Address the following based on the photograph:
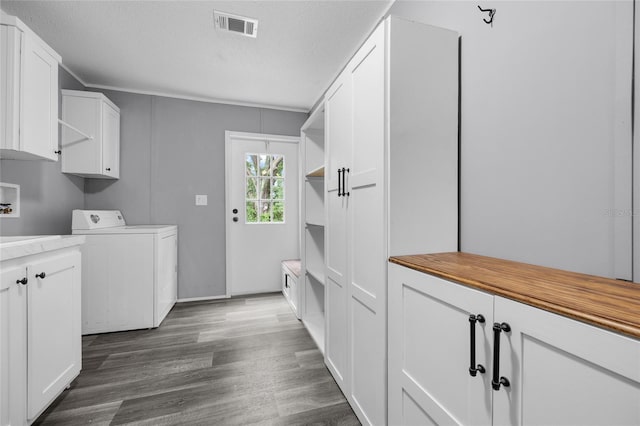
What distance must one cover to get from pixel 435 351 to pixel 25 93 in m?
2.59

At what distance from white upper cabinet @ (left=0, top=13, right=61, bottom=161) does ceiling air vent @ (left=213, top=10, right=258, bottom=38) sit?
1.12 metres

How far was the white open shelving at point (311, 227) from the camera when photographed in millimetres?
2592

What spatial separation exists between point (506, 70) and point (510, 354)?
104 cm

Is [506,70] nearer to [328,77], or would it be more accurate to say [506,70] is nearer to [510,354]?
[510,354]

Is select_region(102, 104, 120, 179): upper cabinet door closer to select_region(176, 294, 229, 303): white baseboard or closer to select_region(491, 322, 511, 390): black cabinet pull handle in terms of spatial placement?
select_region(176, 294, 229, 303): white baseboard

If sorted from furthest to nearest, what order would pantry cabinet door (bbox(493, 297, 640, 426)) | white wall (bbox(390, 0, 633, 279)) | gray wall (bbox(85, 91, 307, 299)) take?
1. gray wall (bbox(85, 91, 307, 299))
2. white wall (bbox(390, 0, 633, 279))
3. pantry cabinet door (bbox(493, 297, 640, 426))

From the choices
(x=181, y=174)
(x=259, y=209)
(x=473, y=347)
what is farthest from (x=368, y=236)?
(x=181, y=174)

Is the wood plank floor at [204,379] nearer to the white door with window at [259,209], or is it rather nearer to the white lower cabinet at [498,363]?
the white lower cabinet at [498,363]

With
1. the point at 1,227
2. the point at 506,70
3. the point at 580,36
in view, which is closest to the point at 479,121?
the point at 506,70

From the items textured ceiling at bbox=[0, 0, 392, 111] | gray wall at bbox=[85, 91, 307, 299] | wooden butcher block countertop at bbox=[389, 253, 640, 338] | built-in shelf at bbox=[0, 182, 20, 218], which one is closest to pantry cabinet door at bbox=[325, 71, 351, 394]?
wooden butcher block countertop at bbox=[389, 253, 640, 338]

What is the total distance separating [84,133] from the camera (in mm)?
2666

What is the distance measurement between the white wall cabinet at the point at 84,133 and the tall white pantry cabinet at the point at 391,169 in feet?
8.51

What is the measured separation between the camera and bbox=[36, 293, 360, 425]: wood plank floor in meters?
1.53

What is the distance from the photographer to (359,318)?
1.45 metres
